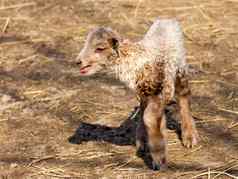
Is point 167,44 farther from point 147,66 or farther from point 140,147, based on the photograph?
point 140,147

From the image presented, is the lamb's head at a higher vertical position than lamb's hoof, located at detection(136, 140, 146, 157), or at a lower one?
higher

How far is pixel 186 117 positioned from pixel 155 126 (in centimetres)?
67

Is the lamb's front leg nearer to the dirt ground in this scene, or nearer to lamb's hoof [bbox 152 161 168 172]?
lamb's hoof [bbox 152 161 168 172]

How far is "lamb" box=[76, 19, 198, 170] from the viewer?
17.7ft

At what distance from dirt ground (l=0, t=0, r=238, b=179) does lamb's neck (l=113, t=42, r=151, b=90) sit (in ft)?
2.68

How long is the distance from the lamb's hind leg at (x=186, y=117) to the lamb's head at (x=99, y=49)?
0.83 metres

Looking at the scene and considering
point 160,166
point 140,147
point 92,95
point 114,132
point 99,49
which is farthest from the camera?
point 92,95

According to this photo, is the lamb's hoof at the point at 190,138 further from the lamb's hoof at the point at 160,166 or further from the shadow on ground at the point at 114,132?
the lamb's hoof at the point at 160,166

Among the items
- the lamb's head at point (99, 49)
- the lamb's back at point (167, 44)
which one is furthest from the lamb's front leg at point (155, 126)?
the lamb's head at point (99, 49)

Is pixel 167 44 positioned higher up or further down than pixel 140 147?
higher up

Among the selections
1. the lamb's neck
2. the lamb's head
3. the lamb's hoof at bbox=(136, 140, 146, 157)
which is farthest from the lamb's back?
the lamb's hoof at bbox=(136, 140, 146, 157)

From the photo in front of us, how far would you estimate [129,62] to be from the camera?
17.9 feet

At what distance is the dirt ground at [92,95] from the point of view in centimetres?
586

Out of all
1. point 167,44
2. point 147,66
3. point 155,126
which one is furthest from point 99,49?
point 155,126
